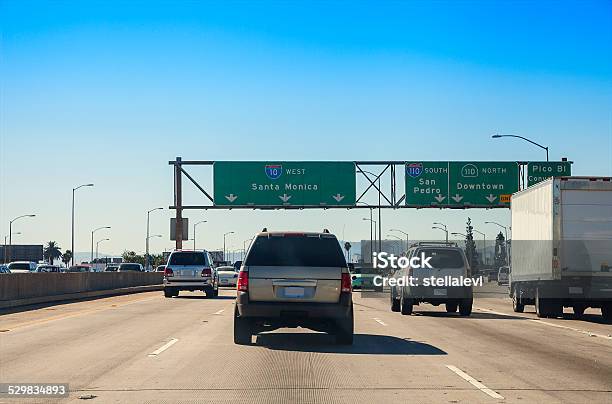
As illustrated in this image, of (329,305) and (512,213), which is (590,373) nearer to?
(329,305)

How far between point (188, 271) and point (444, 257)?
14.7 m

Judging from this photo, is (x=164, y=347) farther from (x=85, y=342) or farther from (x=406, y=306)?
(x=406, y=306)

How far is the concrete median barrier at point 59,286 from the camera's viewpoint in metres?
29.2

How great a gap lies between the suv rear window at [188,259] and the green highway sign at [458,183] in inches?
669

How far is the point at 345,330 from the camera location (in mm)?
16328

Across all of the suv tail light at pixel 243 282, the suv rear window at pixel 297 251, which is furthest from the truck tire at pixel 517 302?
the suv tail light at pixel 243 282

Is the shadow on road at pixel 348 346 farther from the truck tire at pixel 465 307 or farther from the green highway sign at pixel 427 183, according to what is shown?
the green highway sign at pixel 427 183

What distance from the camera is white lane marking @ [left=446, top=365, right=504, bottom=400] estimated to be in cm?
1089

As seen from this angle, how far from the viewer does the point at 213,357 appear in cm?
1462

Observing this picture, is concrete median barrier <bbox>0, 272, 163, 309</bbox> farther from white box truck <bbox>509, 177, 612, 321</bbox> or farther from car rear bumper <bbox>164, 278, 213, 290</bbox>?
white box truck <bbox>509, 177, 612, 321</bbox>

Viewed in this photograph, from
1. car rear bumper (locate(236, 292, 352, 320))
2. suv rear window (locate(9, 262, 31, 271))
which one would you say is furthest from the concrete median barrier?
car rear bumper (locate(236, 292, 352, 320))

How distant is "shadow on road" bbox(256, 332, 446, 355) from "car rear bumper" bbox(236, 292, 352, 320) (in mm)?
607

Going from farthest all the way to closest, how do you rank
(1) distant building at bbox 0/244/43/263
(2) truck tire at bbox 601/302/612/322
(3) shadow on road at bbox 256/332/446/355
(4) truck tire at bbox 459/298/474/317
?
(1) distant building at bbox 0/244/43/263, (4) truck tire at bbox 459/298/474/317, (2) truck tire at bbox 601/302/612/322, (3) shadow on road at bbox 256/332/446/355

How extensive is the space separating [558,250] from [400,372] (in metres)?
12.5
